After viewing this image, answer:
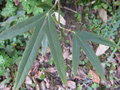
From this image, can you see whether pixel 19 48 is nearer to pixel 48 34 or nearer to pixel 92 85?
pixel 92 85

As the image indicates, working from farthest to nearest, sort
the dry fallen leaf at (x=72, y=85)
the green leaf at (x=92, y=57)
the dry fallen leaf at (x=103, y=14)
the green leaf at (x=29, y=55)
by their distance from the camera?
1. the dry fallen leaf at (x=103, y=14)
2. the dry fallen leaf at (x=72, y=85)
3. the green leaf at (x=92, y=57)
4. the green leaf at (x=29, y=55)

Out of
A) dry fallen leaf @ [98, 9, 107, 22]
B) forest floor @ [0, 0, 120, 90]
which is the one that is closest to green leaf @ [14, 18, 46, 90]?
forest floor @ [0, 0, 120, 90]

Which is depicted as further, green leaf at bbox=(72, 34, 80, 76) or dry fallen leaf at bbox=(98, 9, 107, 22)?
dry fallen leaf at bbox=(98, 9, 107, 22)

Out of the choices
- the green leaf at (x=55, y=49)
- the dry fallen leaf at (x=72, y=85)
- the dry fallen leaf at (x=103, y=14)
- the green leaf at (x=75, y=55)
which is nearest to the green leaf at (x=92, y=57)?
the green leaf at (x=75, y=55)

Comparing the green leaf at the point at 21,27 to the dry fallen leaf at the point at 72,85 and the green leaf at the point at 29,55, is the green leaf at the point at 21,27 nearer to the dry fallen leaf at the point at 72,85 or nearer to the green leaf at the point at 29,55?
the green leaf at the point at 29,55

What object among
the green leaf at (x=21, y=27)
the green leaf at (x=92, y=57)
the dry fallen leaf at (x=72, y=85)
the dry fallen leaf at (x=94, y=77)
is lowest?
the dry fallen leaf at (x=72, y=85)

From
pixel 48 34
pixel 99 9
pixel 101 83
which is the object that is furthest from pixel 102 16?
pixel 48 34

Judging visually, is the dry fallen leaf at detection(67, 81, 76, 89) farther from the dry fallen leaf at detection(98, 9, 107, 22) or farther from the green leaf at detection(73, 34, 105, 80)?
the green leaf at detection(73, 34, 105, 80)
